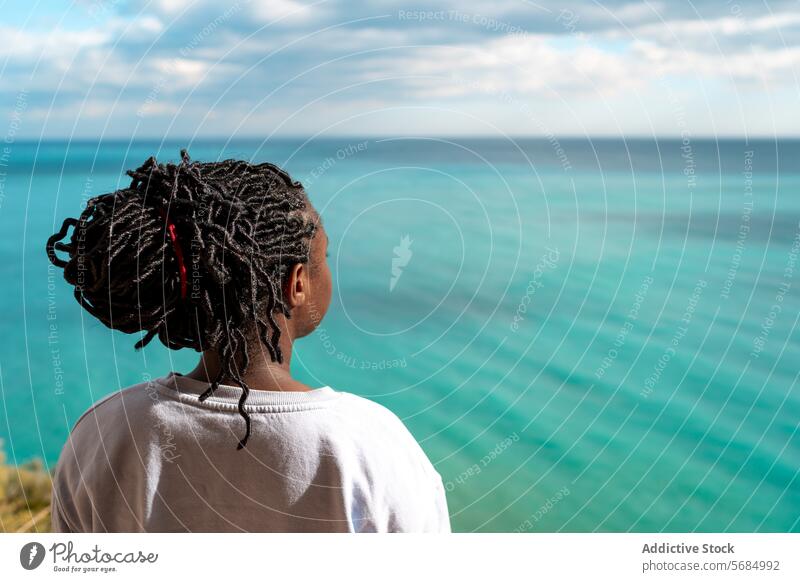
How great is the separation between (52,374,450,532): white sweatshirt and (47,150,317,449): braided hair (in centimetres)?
5

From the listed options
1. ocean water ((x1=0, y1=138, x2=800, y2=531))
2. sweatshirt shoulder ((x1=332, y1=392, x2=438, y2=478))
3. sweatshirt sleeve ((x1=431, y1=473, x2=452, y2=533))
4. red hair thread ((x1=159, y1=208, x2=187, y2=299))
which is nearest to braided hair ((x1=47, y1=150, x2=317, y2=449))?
red hair thread ((x1=159, y1=208, x2=187, y2=299))

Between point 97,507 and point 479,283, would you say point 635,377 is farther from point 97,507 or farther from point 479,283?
point 97,507

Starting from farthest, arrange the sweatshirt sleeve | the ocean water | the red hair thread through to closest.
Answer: the ocean water < the sweatshirt sleeve < the red hair thread

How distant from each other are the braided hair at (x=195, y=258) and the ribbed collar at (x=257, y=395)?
16 millimetres

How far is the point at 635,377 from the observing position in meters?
5.21

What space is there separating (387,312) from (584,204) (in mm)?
4175

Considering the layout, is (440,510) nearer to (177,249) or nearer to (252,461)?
(252,461)

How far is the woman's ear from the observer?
154cm

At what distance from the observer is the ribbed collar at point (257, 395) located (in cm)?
150

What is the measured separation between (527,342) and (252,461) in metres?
4.05

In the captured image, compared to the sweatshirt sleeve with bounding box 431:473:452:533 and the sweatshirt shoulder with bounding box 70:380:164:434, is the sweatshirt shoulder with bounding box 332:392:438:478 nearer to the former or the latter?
the sweatshirt sleeve with bounding box 431:473:452:533

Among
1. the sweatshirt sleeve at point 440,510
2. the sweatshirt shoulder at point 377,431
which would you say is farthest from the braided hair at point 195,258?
the sweatshirt sleeve at point 440,510

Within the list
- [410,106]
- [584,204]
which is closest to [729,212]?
[584,204]
